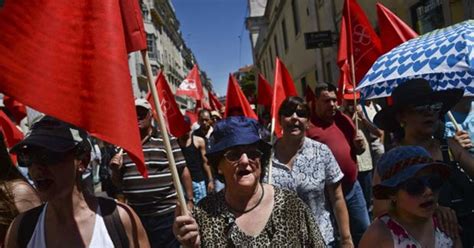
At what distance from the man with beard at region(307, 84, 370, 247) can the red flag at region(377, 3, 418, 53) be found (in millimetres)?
711

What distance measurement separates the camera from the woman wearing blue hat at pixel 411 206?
8.11ft

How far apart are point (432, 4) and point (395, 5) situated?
1807mm

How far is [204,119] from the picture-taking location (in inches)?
340

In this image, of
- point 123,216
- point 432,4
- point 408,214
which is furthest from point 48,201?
point 432,4

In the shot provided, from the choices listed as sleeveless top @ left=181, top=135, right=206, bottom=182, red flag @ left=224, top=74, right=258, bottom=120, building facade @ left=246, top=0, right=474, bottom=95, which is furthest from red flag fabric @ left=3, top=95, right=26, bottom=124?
building facade @ left=246, top=0, right=474, bottom=95

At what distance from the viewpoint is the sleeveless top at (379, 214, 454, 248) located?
2440 mm

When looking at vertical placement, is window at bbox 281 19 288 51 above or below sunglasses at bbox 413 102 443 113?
below

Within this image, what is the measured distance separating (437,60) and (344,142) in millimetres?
1559

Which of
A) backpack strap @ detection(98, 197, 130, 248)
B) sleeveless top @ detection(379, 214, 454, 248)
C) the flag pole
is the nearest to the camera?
the flag pole

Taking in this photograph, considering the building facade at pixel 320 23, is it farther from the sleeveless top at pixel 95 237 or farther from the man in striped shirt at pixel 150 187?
the sleeveless top at pixel 95 237

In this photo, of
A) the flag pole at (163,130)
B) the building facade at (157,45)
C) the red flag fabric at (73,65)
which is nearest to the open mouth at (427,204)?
the flag pole at (163,130)

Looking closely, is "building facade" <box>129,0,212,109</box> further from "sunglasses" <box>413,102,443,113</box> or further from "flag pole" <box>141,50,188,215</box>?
"flag pole" <box>141,50,188,215</box>

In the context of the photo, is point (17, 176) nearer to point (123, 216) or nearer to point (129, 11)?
point (123, 216)

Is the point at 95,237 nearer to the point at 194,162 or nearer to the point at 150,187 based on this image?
the point at 150,187
